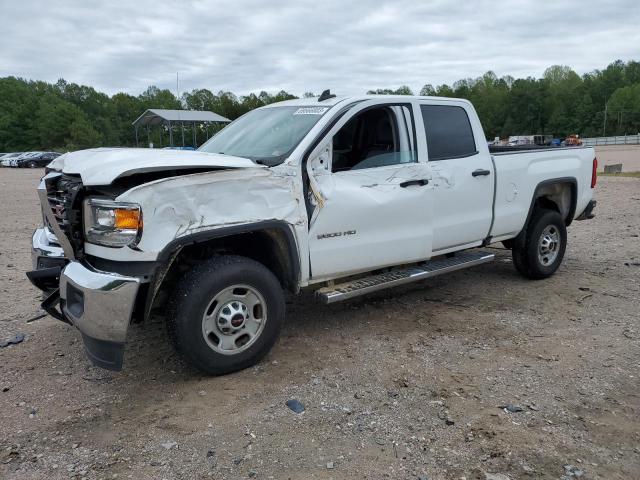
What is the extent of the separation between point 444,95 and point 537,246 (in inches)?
3840

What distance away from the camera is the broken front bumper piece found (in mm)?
3232

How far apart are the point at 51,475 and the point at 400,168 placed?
3.28 metres

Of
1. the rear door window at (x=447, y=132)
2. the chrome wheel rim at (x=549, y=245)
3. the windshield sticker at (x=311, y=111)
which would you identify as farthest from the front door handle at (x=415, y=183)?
the chrome wheel rim at (x=549, y=245)

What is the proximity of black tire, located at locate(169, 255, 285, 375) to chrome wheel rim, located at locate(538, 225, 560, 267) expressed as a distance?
11.9 ft

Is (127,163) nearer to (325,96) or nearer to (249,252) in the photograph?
(249,252)

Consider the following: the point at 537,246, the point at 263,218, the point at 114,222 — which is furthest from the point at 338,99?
the point at 537,246

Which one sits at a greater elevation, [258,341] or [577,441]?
[258,341]

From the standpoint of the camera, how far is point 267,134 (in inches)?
179

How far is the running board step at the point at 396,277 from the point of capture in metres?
4.21

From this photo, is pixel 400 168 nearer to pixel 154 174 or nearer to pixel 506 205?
pixel 506 205

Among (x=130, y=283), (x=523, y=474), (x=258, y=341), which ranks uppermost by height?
(x=130, y=283)

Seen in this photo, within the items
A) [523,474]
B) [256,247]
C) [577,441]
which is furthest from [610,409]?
[256,247]

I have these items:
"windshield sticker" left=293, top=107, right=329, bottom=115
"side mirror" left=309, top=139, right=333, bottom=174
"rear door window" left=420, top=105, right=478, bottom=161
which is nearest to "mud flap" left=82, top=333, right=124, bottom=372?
"side mirror" left=309, top=139, right=333, bottom=174

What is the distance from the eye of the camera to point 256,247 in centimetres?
408
